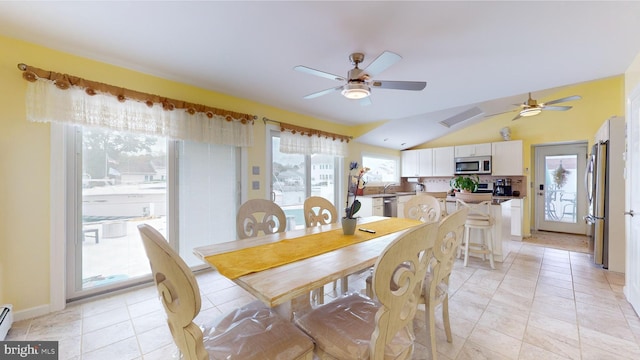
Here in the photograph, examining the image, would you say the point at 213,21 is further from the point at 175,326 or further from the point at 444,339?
the point at 444,339

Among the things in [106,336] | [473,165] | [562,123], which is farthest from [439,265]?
[562,123]

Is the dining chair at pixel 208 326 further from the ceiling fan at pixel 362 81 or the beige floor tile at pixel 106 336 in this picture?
the ceiling fan at pixel 362 81

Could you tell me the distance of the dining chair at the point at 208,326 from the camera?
831 mm

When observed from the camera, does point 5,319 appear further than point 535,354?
Yes

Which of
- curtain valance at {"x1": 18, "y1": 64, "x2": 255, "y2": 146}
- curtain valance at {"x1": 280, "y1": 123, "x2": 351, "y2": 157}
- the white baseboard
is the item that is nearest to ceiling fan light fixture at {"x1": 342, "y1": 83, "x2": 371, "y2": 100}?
curtain valance at {"x1": 18, "y1": 64, "x2": 255, "y2": 146}

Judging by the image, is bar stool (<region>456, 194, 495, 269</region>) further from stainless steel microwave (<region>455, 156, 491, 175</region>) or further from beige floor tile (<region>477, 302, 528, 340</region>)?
stainless steel microwave (<region>455, 156, 491, 175</region>)

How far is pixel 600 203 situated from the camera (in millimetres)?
3234

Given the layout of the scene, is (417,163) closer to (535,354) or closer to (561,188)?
(561,188)

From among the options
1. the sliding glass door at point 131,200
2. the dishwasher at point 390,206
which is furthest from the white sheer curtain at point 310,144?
the dishwasher at point 390,206

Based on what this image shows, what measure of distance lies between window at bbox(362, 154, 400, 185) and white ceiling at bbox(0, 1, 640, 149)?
2920mm

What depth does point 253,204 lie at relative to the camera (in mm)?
2129

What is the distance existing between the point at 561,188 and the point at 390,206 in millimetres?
3549

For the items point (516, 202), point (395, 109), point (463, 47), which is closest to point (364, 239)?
point (463, 47)

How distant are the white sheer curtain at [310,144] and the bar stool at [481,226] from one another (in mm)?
2232
